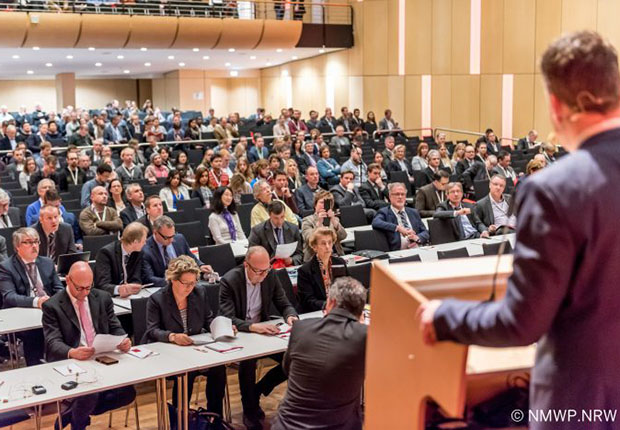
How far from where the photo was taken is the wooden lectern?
48.0 inches

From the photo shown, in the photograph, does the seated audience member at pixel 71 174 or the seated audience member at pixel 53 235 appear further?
the seated audience member at pixel 71 174

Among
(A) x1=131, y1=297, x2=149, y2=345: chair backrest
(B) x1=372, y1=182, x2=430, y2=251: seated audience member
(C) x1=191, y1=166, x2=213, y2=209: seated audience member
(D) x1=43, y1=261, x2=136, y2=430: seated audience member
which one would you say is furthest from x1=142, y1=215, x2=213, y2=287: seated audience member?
(C) x1=191, y1=166, x2=213, y2=209: seated audience member

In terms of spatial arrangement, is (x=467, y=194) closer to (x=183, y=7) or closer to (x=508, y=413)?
(x=183, y=7)

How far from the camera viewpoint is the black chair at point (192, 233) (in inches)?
322

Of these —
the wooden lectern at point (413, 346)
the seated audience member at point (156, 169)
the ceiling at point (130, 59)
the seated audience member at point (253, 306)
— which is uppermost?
the ceiling at point (130, 59)

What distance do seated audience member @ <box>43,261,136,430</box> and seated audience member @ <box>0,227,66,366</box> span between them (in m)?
0.73

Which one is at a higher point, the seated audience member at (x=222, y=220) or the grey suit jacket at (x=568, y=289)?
the grey suit jacket at (x=568, y=289)

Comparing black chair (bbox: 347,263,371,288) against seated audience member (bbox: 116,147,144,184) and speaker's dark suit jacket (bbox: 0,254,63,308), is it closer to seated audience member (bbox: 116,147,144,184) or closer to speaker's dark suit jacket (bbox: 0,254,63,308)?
speaker's dark suit jacket (bbox: 0,254,63,308)

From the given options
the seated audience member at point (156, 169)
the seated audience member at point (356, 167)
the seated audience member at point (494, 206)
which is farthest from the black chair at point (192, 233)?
the seated audience member at point (356, 167)

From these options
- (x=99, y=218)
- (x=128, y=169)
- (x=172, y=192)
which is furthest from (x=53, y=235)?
(x=128, y=169)

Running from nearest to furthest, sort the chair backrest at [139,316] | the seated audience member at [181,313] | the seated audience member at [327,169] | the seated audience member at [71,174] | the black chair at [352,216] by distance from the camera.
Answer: the seated audience member at [181,313] → the chair backrest at [139,316] → the black chair at [352,216] → the seated audience member at [71,174] → the seated audience member at [327,169]

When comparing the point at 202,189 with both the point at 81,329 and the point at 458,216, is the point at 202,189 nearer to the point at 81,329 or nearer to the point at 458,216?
the point at 458,216

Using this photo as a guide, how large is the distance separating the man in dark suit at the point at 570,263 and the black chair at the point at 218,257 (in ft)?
19.2

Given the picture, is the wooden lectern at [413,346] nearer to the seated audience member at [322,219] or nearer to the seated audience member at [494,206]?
the seated audience member at [322,219]
